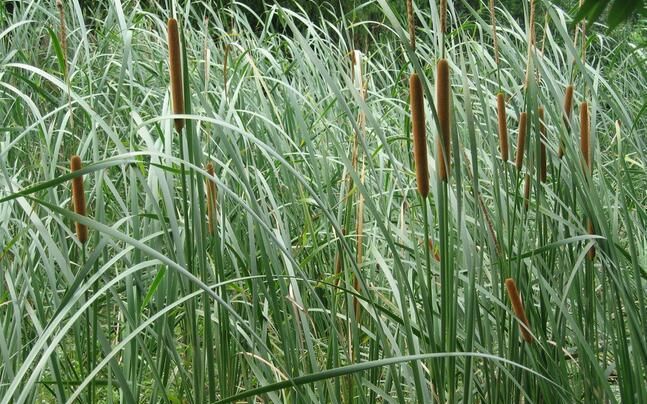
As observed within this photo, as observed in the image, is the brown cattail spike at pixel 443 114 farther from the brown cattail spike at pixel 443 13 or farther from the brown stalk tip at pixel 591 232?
the brown stalk tip at pixel 591 232

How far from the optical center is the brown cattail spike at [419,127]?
3.87ft

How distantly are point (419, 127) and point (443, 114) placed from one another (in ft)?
0.12

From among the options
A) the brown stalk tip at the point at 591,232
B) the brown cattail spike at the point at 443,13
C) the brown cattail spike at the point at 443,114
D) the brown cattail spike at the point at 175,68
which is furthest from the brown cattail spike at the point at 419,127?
the brown stalk tip at the point at 591,232

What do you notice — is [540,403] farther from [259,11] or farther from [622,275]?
[259,11]

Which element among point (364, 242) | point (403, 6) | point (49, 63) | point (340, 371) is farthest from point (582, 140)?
point (403, 6)

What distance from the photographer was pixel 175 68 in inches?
49.0

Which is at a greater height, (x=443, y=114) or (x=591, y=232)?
(x=443, y=114)

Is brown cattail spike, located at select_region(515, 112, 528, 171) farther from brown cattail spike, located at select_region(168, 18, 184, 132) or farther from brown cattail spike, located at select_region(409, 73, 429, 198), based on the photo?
brown cattail spike, located at select_region(168, 18, 184, 132)

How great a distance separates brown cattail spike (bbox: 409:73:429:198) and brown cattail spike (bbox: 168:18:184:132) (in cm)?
30

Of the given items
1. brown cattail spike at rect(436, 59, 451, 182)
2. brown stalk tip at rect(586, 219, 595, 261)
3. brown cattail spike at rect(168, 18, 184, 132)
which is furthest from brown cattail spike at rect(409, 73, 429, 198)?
brown stalk tip at rect(586, 219, 595, 261)

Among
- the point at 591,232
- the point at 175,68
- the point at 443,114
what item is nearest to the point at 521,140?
the point at 591,232

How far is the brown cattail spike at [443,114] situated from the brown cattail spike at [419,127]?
21 mm

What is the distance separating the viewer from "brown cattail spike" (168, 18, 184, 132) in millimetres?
1226

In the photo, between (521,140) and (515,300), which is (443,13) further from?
(515,300)
